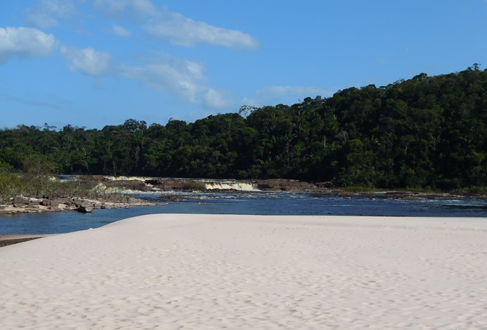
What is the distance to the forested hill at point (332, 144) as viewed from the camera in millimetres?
62716

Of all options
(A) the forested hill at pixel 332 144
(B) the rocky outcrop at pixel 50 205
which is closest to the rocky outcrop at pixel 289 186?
(A) the forested hill at pixel 332 144

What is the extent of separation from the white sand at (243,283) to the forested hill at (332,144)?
42.9m

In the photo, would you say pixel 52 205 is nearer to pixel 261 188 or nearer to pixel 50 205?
pixel 50 205

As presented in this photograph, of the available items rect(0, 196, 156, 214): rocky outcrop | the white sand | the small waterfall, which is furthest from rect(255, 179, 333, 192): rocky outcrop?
the white sand

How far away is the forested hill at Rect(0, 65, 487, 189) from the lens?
206 ft

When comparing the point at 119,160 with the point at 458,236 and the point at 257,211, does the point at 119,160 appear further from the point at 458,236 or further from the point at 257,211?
the point at 458,236

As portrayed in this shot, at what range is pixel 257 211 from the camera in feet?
104

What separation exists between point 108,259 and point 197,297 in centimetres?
398

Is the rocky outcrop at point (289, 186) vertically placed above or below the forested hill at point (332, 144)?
below

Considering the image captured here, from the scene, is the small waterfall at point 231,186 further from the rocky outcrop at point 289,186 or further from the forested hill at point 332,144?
the forested hill at point 332,144

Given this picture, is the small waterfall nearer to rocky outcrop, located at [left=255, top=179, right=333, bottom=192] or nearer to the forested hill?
rocky outcrop, located at [left=255, top=179, right=333, bottom=192]

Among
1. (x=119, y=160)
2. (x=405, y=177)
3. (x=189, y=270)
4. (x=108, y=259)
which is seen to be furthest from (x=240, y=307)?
(x=119, y=160)

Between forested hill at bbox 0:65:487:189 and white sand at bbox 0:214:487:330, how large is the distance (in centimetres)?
4293

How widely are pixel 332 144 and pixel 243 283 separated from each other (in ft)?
241
